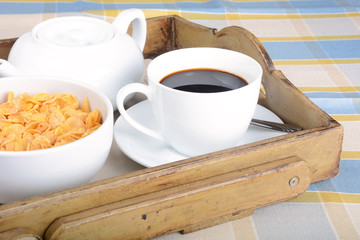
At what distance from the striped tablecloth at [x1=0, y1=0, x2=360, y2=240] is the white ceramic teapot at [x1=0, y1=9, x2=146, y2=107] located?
0.17m

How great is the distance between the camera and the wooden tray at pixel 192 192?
388 millimetres

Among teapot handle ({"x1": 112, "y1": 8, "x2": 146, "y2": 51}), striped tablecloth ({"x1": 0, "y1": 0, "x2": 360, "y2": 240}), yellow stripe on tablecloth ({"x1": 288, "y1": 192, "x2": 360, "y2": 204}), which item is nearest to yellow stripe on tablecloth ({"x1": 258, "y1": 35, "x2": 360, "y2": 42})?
striped tablecloth ({"x1": 0, "y1": 0, "x2": 360, "y2": 240})

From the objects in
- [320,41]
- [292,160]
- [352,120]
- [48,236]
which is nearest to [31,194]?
[48,236]

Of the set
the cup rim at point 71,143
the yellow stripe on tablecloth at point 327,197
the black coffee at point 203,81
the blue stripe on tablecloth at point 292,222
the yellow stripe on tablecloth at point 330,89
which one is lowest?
the yellow stripe on tablecloth at point 330,89

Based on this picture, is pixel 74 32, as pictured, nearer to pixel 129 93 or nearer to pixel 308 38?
pixel 129 93

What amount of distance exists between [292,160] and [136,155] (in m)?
0.13

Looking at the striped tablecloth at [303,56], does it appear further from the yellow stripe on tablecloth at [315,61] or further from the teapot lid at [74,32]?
the teapot lid at [74,32]

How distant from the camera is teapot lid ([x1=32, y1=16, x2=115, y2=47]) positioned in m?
0.53

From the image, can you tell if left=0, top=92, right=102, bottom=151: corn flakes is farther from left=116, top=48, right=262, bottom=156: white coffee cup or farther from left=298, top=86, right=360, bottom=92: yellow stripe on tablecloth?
left=298, top=86, right=360, bottom=92: yellow stripe on tablecloth

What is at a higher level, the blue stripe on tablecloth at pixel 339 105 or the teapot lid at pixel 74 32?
the teapot lid at pixel 74 32

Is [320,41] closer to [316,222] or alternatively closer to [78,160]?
[316,222]

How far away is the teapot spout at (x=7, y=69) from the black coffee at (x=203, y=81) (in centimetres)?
13

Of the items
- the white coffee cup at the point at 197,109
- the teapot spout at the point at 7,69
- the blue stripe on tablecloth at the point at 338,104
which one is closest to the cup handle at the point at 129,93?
the white coffee cup at the point at 197,109

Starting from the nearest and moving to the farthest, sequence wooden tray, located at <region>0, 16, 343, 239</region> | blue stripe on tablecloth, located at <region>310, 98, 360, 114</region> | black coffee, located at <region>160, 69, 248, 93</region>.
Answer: wooden tray, located at <region>0, 16, 343, 239</region>
black coffee, located at <region>160, 69, 248, 93</region>
blue stripe on tablecloth, located at <region>310, 98, 360, 114</region>
